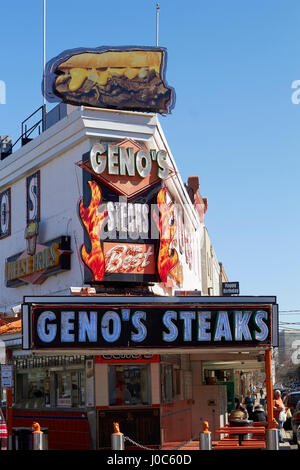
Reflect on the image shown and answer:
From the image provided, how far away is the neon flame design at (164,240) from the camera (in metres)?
26.6

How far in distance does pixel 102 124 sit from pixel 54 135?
8.56 feet

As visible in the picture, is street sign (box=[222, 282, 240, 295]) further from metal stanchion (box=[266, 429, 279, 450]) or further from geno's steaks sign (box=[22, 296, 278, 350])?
metal stanchion (box=[266, 429, 279, 450])

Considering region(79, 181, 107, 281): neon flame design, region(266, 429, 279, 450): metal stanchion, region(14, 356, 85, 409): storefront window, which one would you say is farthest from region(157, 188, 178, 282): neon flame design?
region(266, 429, 279, 450): metal stanchion

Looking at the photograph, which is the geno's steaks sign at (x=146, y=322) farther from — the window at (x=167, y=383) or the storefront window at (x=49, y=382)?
the window at (x=167, y=383)

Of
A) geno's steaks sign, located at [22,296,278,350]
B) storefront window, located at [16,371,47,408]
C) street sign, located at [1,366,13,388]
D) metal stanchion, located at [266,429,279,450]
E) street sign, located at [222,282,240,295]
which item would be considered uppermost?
street sign, located at [222,282,240,295]

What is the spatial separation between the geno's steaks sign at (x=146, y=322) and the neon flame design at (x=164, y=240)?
18.5 ft

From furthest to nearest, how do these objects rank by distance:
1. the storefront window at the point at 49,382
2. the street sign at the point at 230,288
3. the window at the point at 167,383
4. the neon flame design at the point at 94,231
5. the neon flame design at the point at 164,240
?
1. the street sign at the point at 230,288
2. the neon flame design at the point at 164,240
3. the neon flame design at the point at 94,231
4. the window at the point at 167,383
5. the storefront window at the point at 49,382

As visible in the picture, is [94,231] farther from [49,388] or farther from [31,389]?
[31,389]

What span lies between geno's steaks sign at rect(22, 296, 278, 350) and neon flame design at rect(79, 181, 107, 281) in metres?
4.80

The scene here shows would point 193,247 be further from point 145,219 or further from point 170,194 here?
point 145,219

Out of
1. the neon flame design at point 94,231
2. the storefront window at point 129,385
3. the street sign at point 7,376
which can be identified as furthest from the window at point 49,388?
the neon flame design at point 94,231

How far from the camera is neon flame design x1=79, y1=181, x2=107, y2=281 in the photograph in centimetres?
2528

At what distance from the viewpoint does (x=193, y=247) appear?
41.6 meters
